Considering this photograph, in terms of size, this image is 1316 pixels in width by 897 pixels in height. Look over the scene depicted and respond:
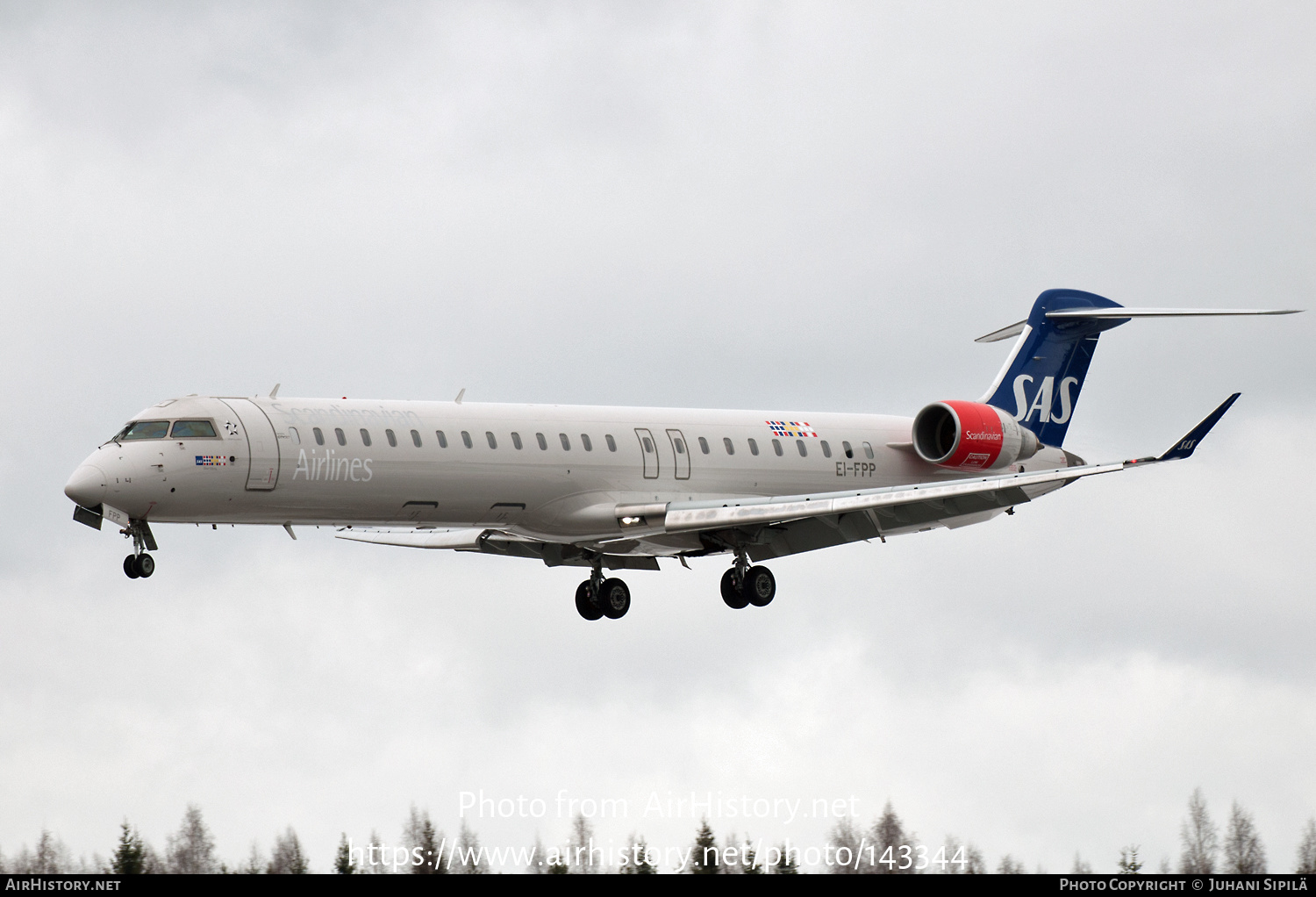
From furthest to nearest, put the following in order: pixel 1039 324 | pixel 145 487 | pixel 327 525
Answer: pixel 1039 324
pixel 327 525
pixel 145 487

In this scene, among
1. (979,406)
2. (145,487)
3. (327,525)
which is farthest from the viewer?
(979,406)

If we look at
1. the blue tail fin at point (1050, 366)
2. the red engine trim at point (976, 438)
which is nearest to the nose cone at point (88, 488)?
the red engine trim at point (976, 438)

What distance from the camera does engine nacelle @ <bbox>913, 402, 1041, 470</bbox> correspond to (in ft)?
124

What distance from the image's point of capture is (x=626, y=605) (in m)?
39.0

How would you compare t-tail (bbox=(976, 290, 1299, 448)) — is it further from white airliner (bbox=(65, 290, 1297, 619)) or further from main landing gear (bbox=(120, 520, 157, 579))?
main landing gear (bbox=(120, 520, 157, 579))

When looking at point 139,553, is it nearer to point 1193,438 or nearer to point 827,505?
point 827,505

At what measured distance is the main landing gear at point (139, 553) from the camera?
3030cm

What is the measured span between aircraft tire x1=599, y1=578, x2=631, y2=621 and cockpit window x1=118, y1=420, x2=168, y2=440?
1097cm

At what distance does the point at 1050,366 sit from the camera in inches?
1612

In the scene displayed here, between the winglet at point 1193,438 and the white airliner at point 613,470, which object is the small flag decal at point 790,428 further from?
the winglet at point 1193,438

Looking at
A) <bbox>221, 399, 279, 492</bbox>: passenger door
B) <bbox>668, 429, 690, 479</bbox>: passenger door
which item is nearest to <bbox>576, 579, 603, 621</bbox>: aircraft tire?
<bbox>668, 429, 690, 479</bbox>: passenger door
